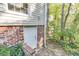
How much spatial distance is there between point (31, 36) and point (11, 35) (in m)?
0.21

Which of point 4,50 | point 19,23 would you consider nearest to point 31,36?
point 19,23

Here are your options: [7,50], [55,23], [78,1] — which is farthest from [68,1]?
[7,50]

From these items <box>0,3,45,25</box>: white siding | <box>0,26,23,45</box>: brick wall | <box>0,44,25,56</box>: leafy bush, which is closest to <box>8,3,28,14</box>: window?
<box>0,3,45,25</box>: white siding

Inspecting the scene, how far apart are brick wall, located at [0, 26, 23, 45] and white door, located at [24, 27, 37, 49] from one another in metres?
0.05

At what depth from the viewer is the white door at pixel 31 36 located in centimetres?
231

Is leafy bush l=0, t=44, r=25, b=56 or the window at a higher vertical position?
the window

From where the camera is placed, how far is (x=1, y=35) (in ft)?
7.61

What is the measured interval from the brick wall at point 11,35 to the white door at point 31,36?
5 centimetres

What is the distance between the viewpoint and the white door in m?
2.31

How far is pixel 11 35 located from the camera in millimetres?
2316

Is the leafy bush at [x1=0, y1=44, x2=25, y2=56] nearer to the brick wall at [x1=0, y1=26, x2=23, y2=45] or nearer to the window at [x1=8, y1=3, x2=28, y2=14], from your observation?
the brick wall at [x1=0, y1=26, x2=23, y2=45]

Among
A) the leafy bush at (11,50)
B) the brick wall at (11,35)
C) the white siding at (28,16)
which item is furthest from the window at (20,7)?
the leafy bush at (11,50)

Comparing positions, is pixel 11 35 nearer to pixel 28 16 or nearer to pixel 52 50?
pixel 28 16

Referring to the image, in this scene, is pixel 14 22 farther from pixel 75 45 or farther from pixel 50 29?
pixel 75 45
